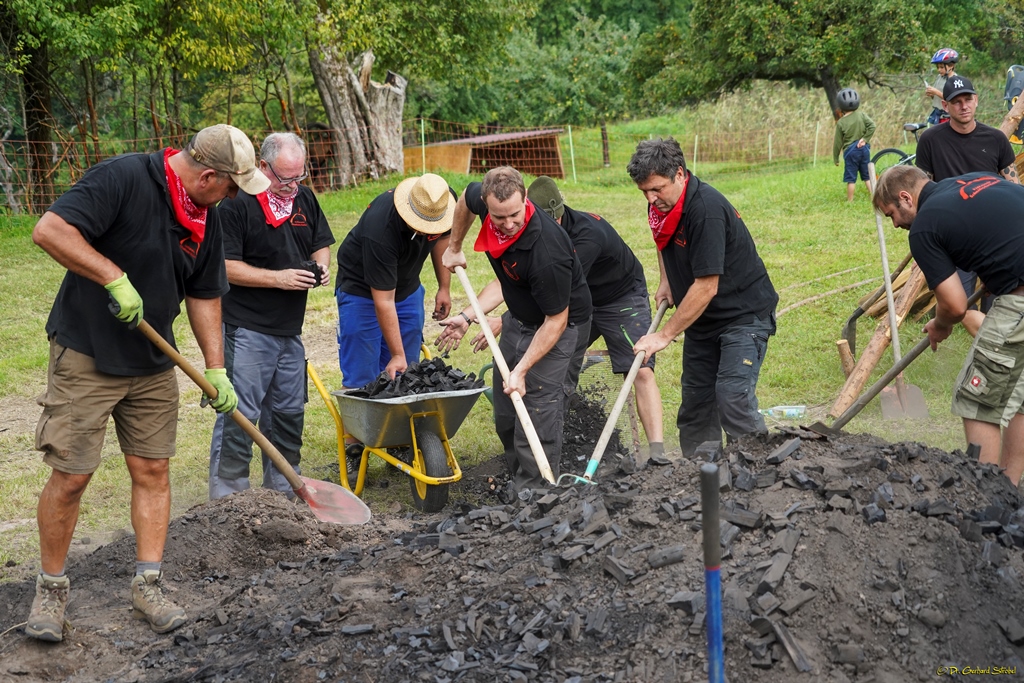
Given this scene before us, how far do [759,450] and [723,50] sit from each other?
19.8m

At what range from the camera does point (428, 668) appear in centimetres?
305

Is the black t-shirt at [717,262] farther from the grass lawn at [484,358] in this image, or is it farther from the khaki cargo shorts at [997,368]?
the grass lawn at [484,358]

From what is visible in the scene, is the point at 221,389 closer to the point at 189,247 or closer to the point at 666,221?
the point at 189,247

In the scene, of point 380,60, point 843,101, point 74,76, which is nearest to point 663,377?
point 843,101

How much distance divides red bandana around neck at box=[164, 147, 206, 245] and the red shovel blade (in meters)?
1.45

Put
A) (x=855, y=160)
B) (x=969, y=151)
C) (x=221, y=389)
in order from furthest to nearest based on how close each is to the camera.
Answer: (x=855, y=160), (x=969, y=151), (x=221, y=389)

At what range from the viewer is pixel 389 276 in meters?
5.33

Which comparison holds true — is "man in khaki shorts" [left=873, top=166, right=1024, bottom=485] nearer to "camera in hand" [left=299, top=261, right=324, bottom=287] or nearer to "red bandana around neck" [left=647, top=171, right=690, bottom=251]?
"red bandana around neck" [left=647, top=171, right=690, bottom=251]

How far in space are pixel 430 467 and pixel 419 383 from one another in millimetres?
497

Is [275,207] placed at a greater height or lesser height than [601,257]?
greater

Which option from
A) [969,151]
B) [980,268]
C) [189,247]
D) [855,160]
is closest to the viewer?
[189,247]

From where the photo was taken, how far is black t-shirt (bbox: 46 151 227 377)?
11.0 feet

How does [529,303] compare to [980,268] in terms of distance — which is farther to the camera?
[529,303]

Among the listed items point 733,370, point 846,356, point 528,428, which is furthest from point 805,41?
point 528,428
